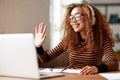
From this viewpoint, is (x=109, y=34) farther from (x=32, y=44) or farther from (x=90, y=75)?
(x=32, y=44)

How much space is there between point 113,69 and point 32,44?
2.53 ft

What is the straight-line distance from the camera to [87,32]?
207cm

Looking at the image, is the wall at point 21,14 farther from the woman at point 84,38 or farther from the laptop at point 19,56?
the laptop at point 19,56

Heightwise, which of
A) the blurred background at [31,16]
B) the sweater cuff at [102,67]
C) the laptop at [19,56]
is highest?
the blurred background at [31,16]

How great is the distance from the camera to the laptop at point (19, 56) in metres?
1.30

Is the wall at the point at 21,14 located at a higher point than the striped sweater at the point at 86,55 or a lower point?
higher

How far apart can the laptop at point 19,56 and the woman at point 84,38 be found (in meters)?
0.58

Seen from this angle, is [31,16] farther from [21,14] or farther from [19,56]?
[19,56]

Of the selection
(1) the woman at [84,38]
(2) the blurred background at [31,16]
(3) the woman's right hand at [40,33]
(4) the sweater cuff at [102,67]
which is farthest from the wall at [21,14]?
(4) the sweater cuff at [102,67]

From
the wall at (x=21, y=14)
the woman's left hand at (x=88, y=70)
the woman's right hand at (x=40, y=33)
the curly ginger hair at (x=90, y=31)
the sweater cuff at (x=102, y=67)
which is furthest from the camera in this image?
the wall at (x=21, y=14)

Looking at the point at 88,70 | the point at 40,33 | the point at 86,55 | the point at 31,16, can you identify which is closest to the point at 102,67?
the point at 88,70

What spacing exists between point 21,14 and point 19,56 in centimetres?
191

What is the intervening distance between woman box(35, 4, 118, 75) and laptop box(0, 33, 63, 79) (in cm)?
58

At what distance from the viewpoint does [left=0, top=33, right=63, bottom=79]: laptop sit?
4.25 feet
